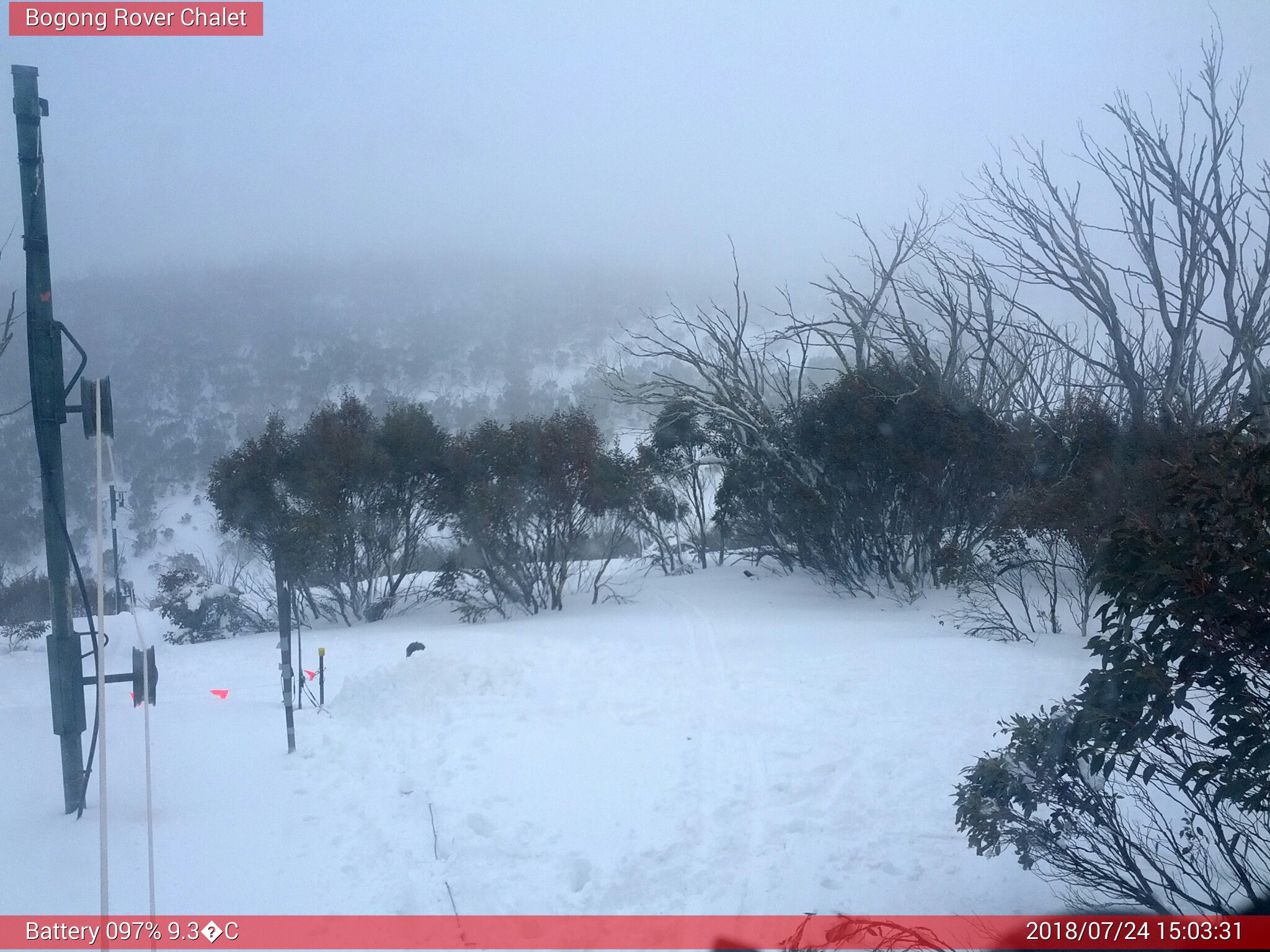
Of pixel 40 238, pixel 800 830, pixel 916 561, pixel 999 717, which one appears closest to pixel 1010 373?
pixel 916 561

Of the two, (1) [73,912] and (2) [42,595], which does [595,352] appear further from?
(1) [73,912]

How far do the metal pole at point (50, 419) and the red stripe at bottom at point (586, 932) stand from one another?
1103mm

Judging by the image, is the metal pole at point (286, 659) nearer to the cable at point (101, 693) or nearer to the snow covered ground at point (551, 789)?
the snow covered ground at point (551, 789)

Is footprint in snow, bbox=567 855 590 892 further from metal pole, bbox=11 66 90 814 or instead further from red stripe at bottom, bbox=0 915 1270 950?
metal pole, bbox=11 66 90 814

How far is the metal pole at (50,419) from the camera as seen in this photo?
4348 millimetres

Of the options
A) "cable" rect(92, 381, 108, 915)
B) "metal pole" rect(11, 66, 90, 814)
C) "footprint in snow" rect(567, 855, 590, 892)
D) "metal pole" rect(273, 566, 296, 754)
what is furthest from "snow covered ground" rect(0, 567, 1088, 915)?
"cable" rect(92, 381, 108, 915)

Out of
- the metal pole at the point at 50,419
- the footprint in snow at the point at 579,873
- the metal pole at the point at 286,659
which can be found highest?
the metal pole at the point at 50,419

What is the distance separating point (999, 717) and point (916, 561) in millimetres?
8543

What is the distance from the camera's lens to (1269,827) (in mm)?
3018

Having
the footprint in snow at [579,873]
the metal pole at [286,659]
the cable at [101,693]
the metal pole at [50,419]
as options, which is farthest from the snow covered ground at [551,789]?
the cable at [101,693]

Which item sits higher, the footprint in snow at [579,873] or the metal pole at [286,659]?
the metal pole at [286,659]

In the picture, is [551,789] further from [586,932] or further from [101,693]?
[101,693]

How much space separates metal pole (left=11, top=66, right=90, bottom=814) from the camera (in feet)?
14.3

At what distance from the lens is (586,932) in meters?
3.67
